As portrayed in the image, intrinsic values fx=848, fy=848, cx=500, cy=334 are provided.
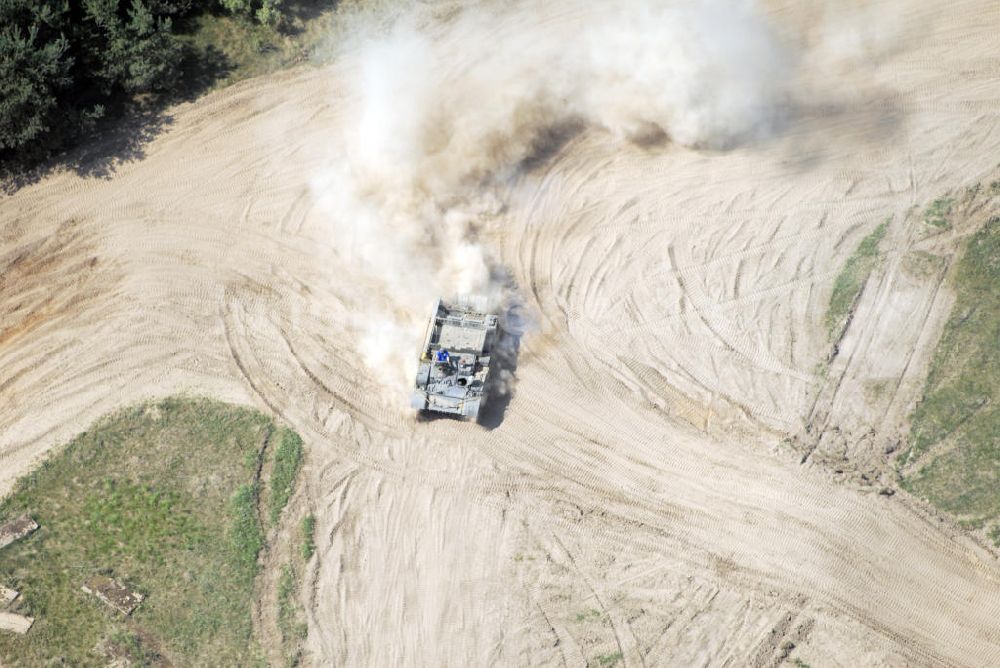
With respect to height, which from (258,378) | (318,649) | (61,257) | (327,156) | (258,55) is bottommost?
(318,649)

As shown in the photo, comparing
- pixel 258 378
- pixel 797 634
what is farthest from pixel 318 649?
pixel 797 634

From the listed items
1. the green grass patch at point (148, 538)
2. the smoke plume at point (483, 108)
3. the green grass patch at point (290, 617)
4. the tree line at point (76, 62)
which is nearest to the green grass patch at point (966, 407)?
the smoke plume at point (483, 108)

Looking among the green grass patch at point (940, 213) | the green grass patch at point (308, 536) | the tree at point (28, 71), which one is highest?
the tree at point (28, 71)

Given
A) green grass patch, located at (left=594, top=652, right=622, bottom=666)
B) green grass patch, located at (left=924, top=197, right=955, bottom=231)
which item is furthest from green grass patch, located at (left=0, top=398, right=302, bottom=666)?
green grass patch, located at (left=924, top=197, right=955, bottom=231)

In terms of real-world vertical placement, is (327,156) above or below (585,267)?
above

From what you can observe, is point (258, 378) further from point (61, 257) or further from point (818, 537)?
point (818, 537)

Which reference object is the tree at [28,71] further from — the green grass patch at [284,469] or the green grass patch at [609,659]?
the green grass patch at [609,659]

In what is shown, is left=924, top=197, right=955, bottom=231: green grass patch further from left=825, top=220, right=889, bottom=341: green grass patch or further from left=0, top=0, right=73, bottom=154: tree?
left=0, top=0, right=73, bottom=154: tree
